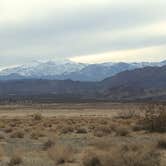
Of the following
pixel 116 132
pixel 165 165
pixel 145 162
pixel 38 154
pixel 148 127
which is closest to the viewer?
pixel 145 162

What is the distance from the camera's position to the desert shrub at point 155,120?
3531cm

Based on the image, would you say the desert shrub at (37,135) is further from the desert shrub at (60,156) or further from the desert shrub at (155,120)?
the desert shrub at (60,156)

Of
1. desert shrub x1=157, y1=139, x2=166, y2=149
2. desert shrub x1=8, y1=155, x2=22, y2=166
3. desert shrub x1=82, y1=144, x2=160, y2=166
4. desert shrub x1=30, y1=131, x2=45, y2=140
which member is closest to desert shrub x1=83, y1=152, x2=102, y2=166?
desert shrub x1=82, y1=144, x2=160, y2=166

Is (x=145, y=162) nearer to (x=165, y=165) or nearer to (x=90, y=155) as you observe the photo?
(x=165, y=165)

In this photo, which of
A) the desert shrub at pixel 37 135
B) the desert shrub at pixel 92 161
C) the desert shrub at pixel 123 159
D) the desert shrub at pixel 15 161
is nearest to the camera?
the desert shrub at pixel 123 159

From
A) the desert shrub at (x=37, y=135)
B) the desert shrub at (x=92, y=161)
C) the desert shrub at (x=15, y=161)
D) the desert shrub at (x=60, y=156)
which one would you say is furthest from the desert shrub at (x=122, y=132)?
the desert shrub at (x=92, y=161)

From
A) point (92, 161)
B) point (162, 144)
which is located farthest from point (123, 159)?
point (162, 144)

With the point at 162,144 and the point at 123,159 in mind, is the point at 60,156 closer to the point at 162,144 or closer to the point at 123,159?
the point at 123,159

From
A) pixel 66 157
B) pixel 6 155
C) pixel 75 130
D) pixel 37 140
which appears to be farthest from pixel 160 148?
pixel 75 130

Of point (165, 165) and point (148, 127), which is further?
point (148, 127)

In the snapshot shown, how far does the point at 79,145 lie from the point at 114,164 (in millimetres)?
11338

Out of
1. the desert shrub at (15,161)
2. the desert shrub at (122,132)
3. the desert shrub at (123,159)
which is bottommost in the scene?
the desert shrub at (15,161)

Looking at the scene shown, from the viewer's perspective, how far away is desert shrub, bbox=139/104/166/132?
A: 3531cm

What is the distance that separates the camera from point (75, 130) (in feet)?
126
